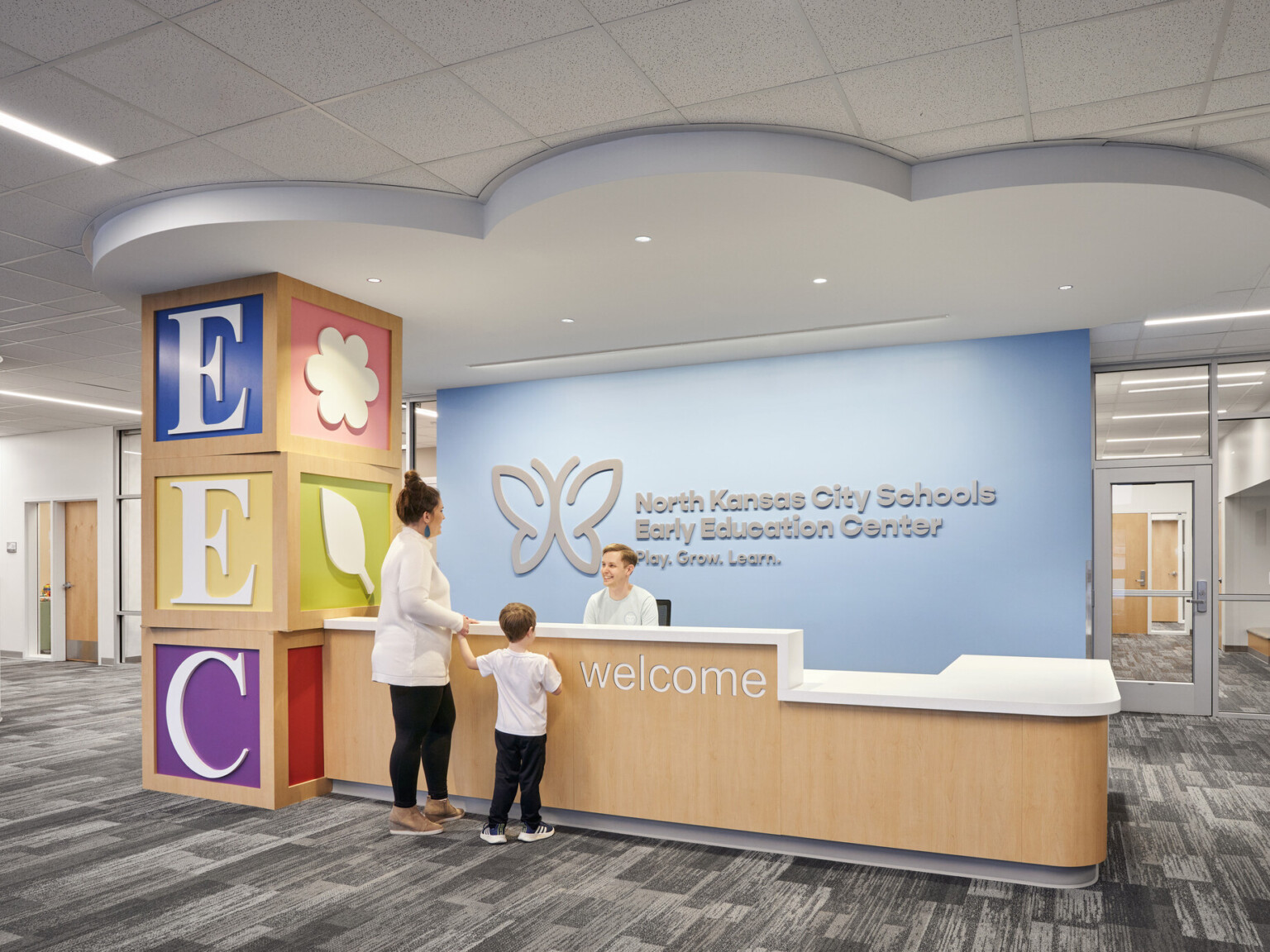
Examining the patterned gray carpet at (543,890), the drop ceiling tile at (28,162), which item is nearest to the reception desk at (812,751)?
the patterned gray carpet at (543,890)

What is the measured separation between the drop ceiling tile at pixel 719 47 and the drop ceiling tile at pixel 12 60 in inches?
84.7

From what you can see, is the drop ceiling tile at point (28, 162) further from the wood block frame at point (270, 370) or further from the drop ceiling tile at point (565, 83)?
the drop ceiling tile at point (565, 83)

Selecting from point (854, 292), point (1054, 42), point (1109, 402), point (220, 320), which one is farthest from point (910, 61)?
point (1109, 402)

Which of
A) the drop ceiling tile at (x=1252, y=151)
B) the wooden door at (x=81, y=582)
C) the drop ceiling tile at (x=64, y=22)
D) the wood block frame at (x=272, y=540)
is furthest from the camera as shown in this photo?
the wooden door at (x=81, y=582)

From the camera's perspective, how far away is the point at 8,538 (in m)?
13.1

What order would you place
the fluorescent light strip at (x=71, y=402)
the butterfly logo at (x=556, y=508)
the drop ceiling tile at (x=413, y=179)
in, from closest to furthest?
the drop ceiling tile at (x=413, y=179), the butterfly logo at (x=556, y=508), the fluorescent light strip at (x=71, y=402)

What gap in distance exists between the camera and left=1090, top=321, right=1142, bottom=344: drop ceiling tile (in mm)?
6871

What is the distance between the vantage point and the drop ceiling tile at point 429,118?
368 centimetres

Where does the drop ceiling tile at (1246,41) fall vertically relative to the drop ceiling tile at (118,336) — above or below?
above

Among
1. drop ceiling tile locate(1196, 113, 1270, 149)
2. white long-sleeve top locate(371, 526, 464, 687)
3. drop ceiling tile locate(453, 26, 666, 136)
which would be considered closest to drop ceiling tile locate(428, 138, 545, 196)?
drop ceiling tile locate(453, 26, 666, 136)

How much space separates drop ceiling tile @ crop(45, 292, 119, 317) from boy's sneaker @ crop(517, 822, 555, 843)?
464cm

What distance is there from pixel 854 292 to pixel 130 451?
1027 centimetres

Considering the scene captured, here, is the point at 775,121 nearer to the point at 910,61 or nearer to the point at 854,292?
the point at 910,61

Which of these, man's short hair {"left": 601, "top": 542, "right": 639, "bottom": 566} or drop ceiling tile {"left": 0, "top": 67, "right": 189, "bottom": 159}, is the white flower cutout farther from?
man's short hair {"left": 601, "top": 542, "right": 639, "bottom": 566}
